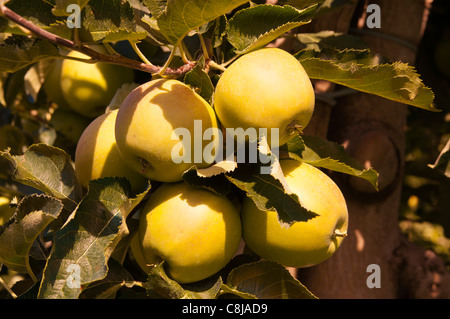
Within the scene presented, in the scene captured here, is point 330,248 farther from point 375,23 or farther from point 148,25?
point 375,23

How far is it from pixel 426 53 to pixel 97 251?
129 cm

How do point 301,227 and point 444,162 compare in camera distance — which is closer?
point 301,227

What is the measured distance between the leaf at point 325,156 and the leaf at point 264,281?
0.55ft

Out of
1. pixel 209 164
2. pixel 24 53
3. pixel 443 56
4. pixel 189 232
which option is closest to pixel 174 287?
pixel 189 232

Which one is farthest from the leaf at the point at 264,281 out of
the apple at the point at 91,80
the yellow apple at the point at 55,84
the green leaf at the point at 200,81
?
the yellow apple at the point at 55,84

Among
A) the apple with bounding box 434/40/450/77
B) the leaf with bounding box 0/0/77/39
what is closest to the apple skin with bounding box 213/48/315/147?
the leaf with bounding box 0/0/77/39

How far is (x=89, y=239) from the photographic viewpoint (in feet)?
2.04

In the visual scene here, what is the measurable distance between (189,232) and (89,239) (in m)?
0.13

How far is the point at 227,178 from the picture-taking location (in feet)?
2.13

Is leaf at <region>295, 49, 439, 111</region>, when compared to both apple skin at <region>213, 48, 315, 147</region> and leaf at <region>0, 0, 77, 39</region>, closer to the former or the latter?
apple skin at <region>213, 48, 315, 147</region>

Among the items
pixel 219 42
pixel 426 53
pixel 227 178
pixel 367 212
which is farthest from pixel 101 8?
pixel 426 53

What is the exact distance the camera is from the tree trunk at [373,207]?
3.37 feet

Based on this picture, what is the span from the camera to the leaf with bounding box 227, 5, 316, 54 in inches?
25.4

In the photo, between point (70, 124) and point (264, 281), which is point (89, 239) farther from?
point (70, 124)
